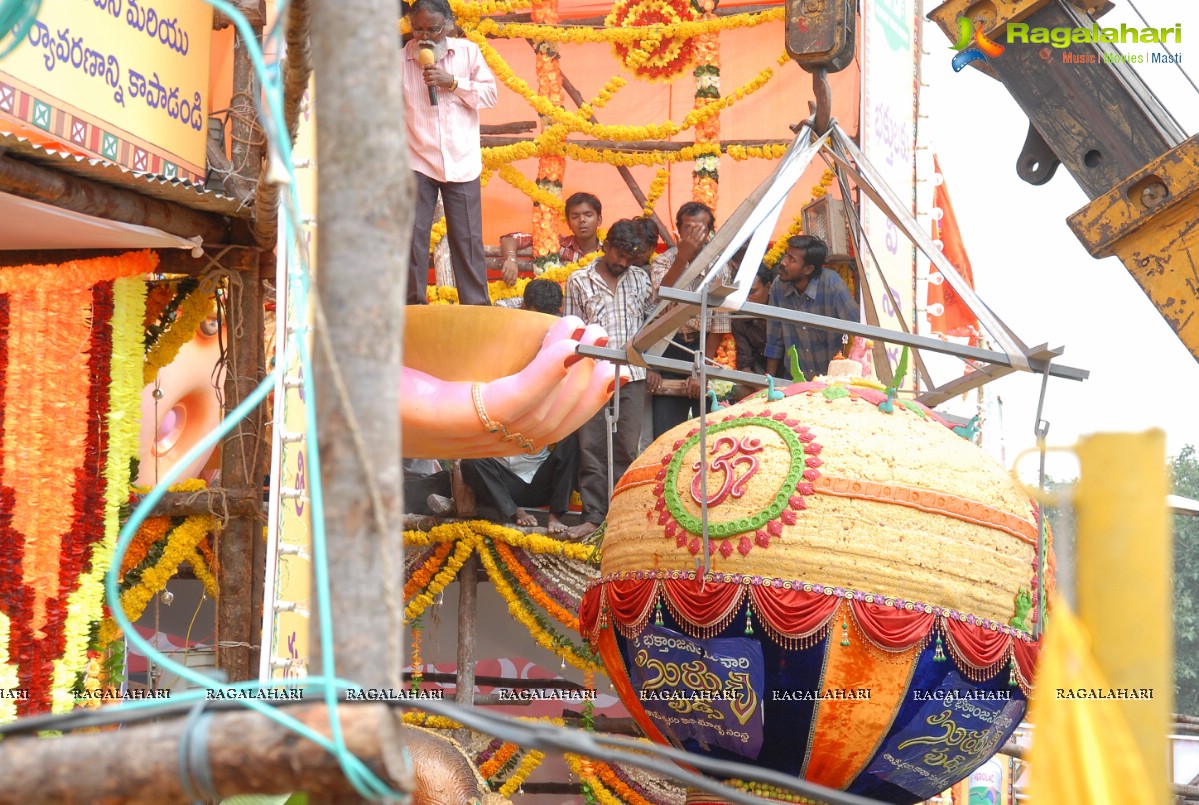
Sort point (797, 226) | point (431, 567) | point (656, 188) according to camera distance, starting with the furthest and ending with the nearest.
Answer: point (656, 188), point (797, 226), point (431, 567)

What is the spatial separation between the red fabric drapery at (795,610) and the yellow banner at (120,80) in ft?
10.2

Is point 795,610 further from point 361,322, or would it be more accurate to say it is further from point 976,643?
point 361,322

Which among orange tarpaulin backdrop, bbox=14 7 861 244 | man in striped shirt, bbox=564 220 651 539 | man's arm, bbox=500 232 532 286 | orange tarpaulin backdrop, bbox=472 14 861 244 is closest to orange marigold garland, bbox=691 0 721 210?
orange tarpaulin backdrop, bbox=14 7 861 244

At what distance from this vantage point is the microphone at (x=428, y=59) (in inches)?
281

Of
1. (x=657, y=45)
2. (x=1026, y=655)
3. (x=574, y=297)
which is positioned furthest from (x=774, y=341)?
(x=1026, y=655)

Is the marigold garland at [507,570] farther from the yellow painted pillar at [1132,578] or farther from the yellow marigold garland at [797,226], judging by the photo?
the yellow painted pillar at [1132,578]

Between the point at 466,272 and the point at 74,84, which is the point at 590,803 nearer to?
the point at 466,272

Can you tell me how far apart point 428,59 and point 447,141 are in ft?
1.34

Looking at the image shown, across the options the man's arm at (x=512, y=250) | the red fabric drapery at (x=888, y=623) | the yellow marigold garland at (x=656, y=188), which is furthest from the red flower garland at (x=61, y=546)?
the yellow marigold garland at (x=656, y=188)

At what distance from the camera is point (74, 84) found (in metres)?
5.40

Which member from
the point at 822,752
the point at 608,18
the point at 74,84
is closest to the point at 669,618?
the point at 822,752

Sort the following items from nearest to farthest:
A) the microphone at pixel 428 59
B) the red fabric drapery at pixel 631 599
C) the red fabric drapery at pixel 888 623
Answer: the red fabric drapery at pixel 888 623
the red fabric drapery at pixel 631 599
the microphone at pixel 428 59

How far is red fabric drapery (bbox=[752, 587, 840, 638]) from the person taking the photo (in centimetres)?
409

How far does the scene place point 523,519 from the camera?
7.86 metres
